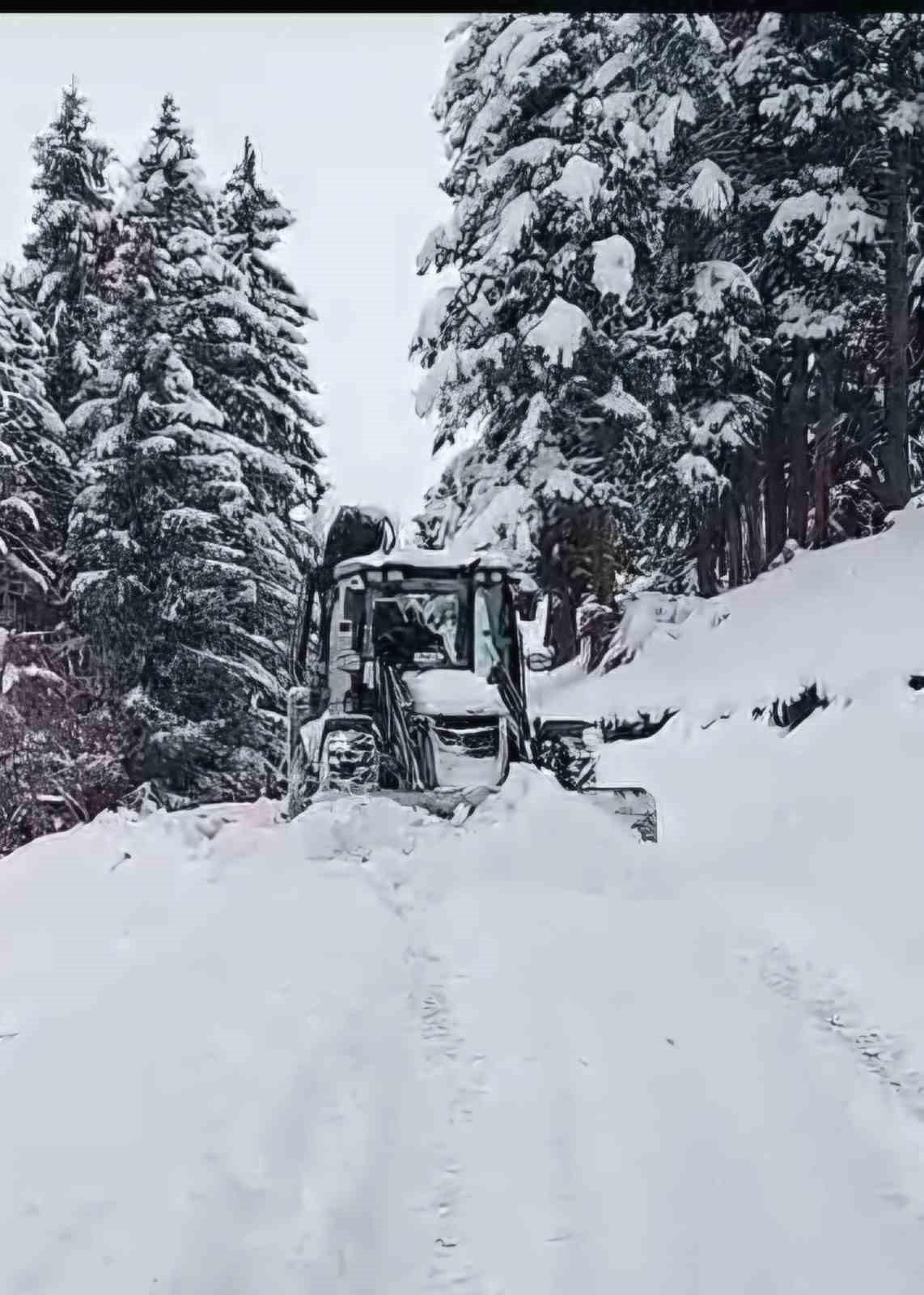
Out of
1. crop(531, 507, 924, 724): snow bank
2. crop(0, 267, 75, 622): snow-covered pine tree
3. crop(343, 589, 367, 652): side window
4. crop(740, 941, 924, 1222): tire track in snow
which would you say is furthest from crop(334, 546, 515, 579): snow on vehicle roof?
crop(0, 267, 75, 622): snow-covered pine tree

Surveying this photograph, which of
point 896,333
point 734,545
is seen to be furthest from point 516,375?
point 896,333

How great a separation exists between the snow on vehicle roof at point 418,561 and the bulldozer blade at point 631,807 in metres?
2.24

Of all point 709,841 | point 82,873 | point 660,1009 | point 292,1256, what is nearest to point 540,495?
point 709,841

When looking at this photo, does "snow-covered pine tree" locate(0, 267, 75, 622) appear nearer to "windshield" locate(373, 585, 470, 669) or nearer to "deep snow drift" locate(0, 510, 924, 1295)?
"windshield" locate(373, 585, 470, 669)

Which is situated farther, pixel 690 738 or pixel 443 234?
pixel 443 234

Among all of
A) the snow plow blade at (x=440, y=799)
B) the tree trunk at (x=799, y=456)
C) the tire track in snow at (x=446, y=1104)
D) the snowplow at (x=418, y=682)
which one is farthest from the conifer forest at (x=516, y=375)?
the tire track in snow at (x=446, y=1104)

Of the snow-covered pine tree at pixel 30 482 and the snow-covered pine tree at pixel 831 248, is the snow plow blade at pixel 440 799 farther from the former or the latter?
the snow-covered pine tree at pixel 831 248

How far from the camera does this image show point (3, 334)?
34.8ft

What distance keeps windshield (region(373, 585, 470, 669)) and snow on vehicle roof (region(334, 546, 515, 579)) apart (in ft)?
0.73

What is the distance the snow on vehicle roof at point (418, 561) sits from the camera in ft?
28.3

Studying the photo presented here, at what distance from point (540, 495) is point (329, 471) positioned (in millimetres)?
2575

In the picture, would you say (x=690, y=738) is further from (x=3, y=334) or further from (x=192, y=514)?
(x=3, y=334)

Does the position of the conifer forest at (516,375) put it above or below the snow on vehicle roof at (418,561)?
above

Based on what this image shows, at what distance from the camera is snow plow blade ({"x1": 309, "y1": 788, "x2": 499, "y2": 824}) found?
7590 millimetres
